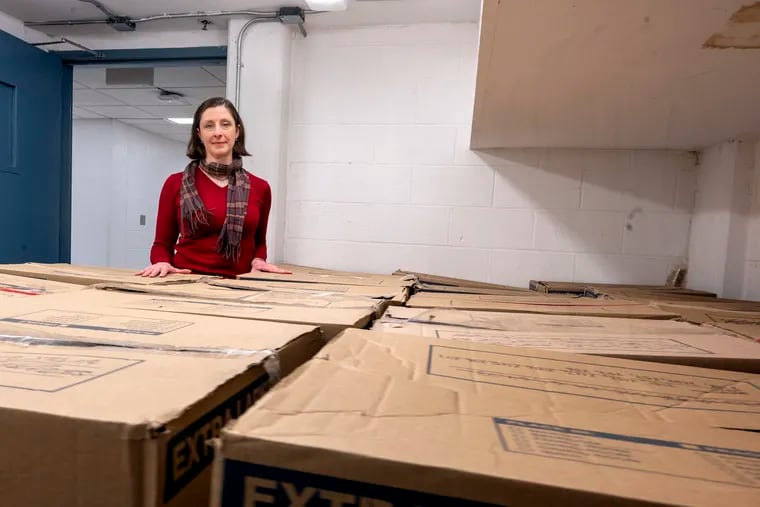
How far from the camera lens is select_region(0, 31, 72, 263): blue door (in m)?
2.28

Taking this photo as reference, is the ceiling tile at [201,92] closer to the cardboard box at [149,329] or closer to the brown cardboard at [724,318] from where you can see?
the cardboard box at [149,329]

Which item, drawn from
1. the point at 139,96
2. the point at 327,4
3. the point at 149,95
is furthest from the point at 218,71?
the point at 327,4

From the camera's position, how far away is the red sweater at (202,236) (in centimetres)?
160

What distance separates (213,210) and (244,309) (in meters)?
1.03

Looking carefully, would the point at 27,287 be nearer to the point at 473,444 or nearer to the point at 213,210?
the point at 213,210

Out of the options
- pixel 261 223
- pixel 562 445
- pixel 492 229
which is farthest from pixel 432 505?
pixel 492 229

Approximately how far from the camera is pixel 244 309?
2.28 feet

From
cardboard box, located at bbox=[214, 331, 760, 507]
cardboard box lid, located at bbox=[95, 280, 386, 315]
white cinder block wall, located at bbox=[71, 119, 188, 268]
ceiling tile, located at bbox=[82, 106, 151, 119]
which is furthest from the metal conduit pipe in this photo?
white cinder block wall, located at bbox=[71, 119, 188, 268]

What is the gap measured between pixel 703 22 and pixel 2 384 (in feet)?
3.85

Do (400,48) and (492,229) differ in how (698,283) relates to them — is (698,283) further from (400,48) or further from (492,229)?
(400,48)

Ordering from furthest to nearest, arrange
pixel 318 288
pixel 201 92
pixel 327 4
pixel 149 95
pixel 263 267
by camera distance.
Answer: pixel 149 95 → pixel 201 92 → pixel 327 4 → pixel 263 267 → pixel 318 288

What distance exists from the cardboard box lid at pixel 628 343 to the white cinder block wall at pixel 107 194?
17.5 feet

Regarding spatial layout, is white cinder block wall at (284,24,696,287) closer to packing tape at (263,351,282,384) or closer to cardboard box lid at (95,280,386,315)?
cardboard box lid at (95,280,386,315)

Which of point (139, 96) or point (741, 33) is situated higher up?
point (139, 96)
